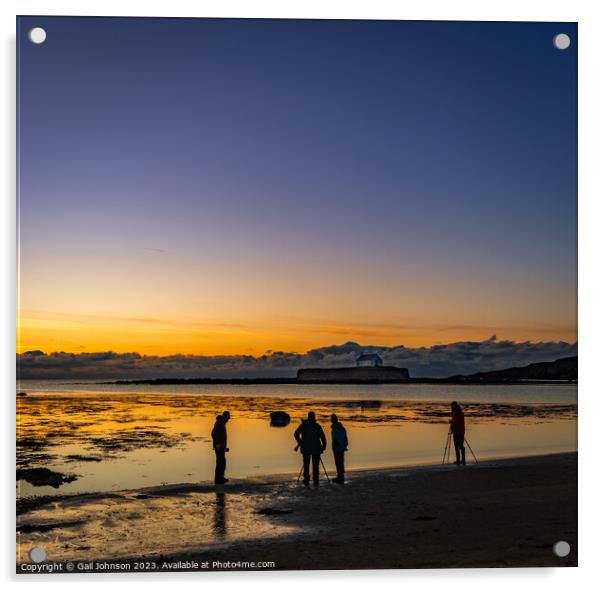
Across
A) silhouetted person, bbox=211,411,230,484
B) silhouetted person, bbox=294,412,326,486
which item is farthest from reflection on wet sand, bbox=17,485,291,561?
silhouetted person, bbox=294,412,326,486

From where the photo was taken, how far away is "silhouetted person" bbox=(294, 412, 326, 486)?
35.6 ft

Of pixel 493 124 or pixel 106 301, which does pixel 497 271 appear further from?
pixel 106 301

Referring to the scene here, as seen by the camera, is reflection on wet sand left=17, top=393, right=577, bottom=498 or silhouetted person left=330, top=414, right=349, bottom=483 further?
silhouetted person left=330, top=414, right=349, bottom=483

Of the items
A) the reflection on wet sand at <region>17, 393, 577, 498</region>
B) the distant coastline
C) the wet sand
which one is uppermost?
the distant coastline

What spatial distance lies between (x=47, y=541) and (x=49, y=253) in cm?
308

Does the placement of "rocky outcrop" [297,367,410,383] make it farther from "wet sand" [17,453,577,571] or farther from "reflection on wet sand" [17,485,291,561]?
"reflection on wet sand" [17,485,291,561]

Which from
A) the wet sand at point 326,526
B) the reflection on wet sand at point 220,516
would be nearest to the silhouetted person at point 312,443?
the wet sand at point 326,526

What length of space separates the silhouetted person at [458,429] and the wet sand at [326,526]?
62 centimetres

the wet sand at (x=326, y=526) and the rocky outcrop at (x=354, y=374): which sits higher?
the rocky outcrop at (x=354, y=374)

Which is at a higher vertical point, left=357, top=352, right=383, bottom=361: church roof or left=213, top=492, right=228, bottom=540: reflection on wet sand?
left=357, top=352, right=383, bottom=361: church roof

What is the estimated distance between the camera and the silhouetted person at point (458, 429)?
10.9m

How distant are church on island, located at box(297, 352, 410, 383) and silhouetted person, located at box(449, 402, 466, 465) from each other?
795mm

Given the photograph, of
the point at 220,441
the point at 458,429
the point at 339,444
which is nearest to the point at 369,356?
the point at 339,444

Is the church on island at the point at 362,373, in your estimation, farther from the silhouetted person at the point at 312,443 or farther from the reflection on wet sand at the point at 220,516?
the reflection on wet sand at the point at 220,516
